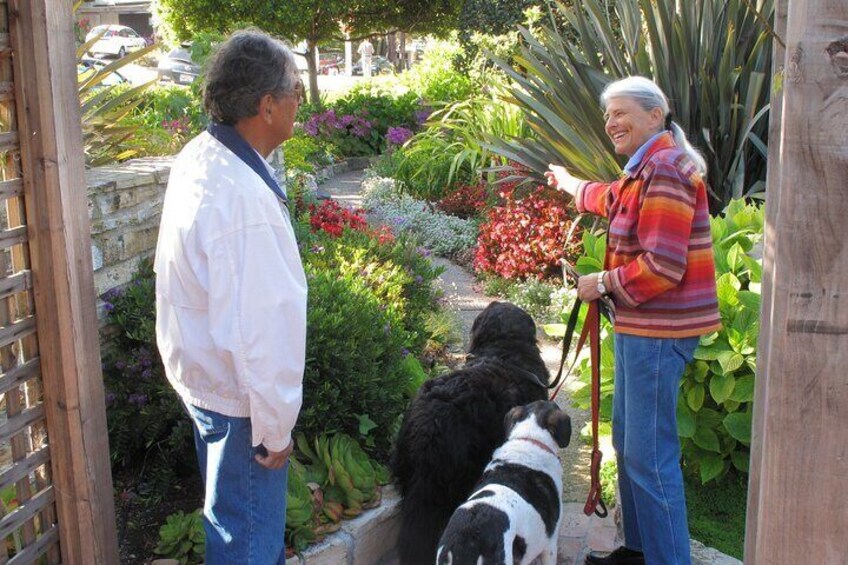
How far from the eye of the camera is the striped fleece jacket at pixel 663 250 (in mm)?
3102

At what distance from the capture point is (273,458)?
101 inches

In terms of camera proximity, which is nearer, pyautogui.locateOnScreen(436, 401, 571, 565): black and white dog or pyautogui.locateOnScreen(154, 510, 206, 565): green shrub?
pyautogui.locateOnScreen(436, 401, 571, 565): black and white dog

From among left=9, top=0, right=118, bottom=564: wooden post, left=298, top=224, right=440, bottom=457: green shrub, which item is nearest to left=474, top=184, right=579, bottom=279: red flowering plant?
left=298, top=224, right=440, bottom=457: green shrub

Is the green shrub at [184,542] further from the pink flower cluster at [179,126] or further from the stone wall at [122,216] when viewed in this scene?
the pink flower cluster at [179,126]

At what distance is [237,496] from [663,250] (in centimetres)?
168

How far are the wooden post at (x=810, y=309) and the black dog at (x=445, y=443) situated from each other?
217 cm

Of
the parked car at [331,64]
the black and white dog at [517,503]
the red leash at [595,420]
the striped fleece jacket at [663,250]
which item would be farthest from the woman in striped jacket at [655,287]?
the parked car at [331,64]

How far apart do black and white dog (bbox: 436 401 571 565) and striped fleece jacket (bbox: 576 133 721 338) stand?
0.65 metres

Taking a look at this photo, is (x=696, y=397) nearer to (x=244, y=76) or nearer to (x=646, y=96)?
(x=646, y=96)

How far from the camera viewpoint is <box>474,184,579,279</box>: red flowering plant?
818 centimetres

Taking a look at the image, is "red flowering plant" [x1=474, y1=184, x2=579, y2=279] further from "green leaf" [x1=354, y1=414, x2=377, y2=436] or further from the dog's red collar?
the dog's red collar

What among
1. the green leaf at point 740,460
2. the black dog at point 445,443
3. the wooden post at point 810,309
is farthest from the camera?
the green leaf at point 740,460

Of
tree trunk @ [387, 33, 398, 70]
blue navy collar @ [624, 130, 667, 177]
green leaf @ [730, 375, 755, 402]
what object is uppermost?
tree trunk @ [387, 33, 398, 70]

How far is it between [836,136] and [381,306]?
3717 mm
